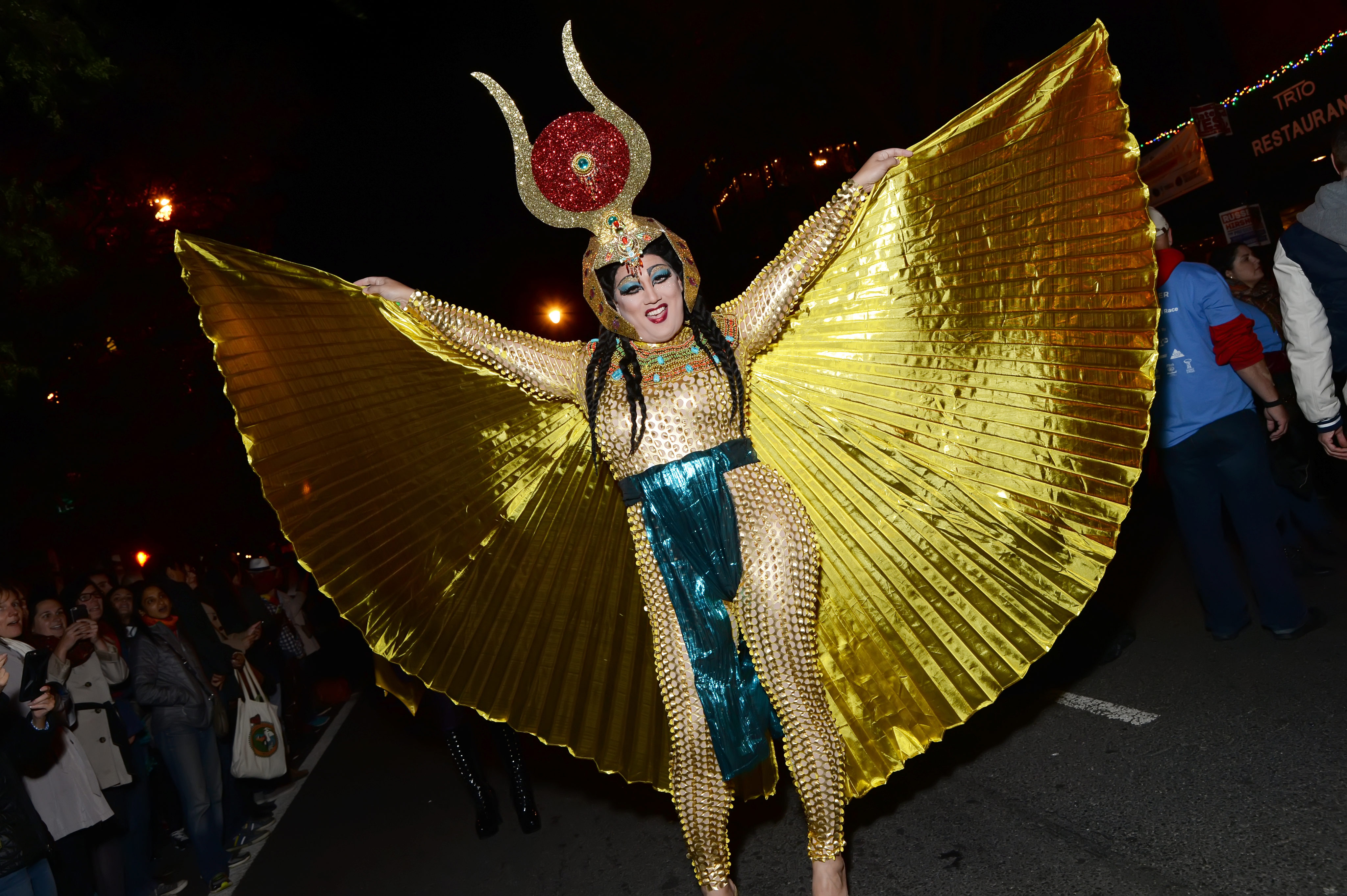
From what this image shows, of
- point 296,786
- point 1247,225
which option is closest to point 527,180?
point 296,786

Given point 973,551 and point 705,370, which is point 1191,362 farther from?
point 705,370

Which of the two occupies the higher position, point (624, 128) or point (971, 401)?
point (624, 128)

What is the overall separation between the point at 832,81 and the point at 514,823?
1222 centimetres

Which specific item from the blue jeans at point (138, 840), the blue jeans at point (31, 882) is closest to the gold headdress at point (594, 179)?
the blue jeans at point (31, 882)

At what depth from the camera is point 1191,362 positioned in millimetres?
4773

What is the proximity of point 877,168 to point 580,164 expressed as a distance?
3.38 feet

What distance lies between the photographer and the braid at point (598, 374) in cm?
345

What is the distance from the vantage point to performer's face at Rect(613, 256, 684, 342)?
3.29 m

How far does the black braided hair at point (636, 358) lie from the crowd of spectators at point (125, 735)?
2.74 m

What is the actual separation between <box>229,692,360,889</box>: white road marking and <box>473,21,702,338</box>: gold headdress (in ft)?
15.3

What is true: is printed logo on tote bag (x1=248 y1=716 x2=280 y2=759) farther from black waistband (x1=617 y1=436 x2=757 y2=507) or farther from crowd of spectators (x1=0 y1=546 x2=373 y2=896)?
black waistband (x1=617 y1=436 x2=757 y2=507)

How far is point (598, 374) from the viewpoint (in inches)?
136

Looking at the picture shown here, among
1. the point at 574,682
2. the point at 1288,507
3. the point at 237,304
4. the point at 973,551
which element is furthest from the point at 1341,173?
the point at 237,304

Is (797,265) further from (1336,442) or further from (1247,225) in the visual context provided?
(1247,225)
